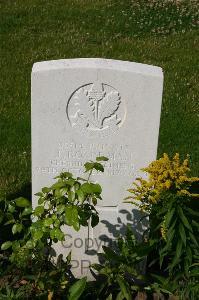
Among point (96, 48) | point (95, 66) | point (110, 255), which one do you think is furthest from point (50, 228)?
point (96, 48)

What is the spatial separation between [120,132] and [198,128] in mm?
3042

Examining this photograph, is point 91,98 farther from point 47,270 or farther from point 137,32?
point 137,32

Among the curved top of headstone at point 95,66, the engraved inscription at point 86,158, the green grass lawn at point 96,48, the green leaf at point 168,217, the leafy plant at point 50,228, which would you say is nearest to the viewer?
the leafy plant at point 50,228

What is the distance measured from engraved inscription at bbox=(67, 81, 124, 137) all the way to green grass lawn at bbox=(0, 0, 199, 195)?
1.83 meters

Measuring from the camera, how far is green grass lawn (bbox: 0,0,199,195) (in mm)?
7051

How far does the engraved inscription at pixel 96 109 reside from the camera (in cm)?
446

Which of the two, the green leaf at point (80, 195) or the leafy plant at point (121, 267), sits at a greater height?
the green leaf at point (80, 195)

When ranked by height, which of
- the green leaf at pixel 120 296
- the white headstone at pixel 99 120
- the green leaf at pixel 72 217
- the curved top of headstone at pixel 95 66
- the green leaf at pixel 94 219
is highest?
the curved top of headstone at pixel 95 66

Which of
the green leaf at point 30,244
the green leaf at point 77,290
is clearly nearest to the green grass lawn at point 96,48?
the green leaf at point 30,244

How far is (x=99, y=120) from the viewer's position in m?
4.56

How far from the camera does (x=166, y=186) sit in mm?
4102

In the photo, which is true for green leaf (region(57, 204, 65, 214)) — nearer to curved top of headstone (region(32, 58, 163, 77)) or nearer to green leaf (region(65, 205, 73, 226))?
green leaf (region(65, 205, 73, 226))

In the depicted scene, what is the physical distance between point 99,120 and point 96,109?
89 millimetres

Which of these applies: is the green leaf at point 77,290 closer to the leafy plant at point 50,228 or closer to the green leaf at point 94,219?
the leafy plant at point 50,228
